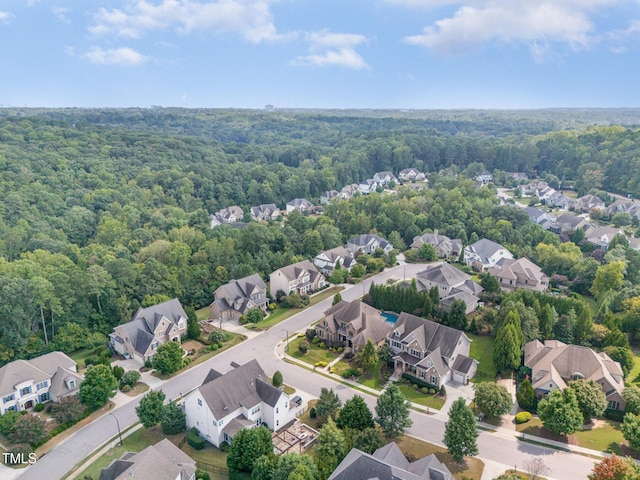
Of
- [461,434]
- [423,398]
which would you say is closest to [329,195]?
[423,398]

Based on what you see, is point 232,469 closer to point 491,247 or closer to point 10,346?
point 10,346

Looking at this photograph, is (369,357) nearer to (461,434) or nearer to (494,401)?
(494,401)

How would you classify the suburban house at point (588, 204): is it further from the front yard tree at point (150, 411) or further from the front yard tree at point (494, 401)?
the front yard tree at point (150, 411)

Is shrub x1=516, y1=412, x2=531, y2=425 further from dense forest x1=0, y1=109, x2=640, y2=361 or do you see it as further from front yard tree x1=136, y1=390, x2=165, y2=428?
dense forest x1=0, y1=109, x2=640, y2=361

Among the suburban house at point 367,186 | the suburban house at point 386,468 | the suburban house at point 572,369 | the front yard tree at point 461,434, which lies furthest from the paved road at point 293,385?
the suburban house at point 367,186

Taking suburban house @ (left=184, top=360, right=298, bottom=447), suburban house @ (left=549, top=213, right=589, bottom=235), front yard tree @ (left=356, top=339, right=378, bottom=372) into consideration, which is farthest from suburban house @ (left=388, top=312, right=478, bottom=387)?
suburban house @ (left=549, top=213, right=589, bottom=235)

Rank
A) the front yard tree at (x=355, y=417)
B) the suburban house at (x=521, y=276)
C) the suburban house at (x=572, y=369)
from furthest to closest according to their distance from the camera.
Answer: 1. the suburban house at (x=521, y=276)
2. the suburban house at (x=572, y=369)
3. the front yard tree at (x=355, y=417)

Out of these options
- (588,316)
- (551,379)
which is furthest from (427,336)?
(588,316)
